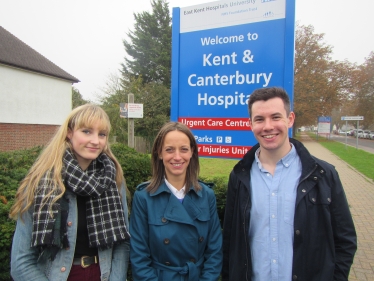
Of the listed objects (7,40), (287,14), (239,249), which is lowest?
(239,249)

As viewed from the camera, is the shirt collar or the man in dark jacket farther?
the shirt collar

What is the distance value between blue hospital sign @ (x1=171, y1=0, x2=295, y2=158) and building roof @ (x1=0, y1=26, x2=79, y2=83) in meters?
19.0

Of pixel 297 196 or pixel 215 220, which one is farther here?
pixel 215 220

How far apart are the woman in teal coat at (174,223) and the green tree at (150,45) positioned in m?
28.9

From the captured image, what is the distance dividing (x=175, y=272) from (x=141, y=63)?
32.2 m

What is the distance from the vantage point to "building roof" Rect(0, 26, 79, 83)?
62.1ft

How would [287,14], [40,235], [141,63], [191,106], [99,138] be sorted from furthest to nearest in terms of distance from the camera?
[141,63], [191,106], [287,14], [99,138], [40,235]

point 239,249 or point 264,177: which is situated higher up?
point 264,177

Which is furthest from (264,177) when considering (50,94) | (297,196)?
(50,94)

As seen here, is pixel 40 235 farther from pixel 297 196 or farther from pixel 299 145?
pixel 299 145

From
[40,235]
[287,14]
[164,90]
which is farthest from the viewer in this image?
[164,90]

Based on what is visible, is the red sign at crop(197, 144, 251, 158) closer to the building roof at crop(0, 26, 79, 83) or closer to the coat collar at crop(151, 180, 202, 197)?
the coat collar at crop(151, 180, 202, 197)

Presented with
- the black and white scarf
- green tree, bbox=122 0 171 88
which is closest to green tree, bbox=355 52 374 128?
green tree, bbox=122 0 171 88

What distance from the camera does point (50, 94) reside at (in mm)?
21672
